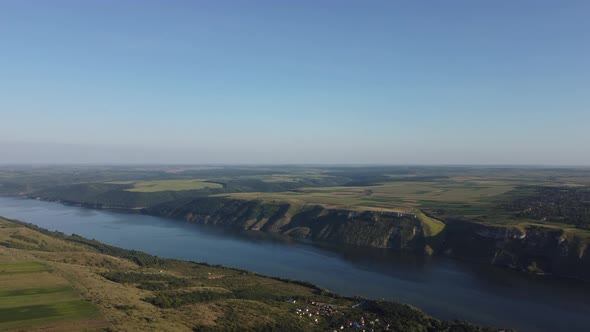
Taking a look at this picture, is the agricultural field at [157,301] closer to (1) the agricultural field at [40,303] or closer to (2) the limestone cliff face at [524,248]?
(1) the agricultural field at [40,303]

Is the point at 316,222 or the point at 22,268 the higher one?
the point at 22,268

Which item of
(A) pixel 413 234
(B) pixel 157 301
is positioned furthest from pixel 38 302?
(A) pixel 413 234

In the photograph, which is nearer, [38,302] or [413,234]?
[38,302]

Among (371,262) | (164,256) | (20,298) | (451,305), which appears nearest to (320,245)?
(371,262)

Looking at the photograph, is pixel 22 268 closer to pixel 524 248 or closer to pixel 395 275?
pixel 395 275

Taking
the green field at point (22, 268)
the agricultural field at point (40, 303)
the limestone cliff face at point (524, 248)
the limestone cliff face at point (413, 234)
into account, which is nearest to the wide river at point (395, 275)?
the limestone cliff face at point (524, 248)
